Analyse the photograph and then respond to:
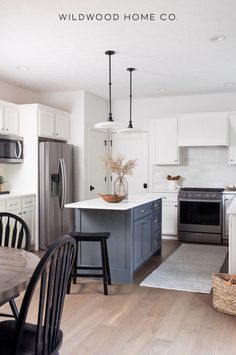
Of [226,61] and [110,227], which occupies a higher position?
[226,61]

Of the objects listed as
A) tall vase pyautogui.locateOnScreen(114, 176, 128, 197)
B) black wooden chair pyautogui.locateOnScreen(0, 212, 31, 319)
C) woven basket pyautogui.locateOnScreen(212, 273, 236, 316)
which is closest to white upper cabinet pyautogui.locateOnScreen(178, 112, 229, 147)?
tall vase pyautogui.locateOnScreen(114, 176, 128, 197)

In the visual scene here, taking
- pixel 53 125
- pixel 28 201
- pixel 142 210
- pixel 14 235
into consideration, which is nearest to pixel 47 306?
→ pixel 14 235

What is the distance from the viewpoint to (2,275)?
1649 millimetres

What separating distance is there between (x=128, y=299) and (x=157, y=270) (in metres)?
1.04

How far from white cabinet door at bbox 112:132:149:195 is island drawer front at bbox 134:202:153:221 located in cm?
247

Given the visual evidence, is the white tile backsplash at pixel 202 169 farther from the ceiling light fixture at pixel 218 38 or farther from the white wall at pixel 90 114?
the ceiling light fixture at pixel 218 38

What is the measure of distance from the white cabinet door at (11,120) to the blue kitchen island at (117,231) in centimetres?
192

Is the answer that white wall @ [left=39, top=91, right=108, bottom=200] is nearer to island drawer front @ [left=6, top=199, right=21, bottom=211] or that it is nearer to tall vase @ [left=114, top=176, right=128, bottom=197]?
island drawer front @ [left=6, top=199, right=21, bottom=211]

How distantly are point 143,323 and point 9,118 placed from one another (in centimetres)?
365

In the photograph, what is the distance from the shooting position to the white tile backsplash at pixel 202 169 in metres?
6.56

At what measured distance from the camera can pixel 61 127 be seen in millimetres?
6129

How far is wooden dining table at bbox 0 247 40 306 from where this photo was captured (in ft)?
4.85

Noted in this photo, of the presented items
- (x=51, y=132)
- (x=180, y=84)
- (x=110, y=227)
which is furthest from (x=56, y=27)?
(x=180, y=84)

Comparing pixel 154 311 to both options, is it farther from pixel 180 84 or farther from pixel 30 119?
pixel 180 84
